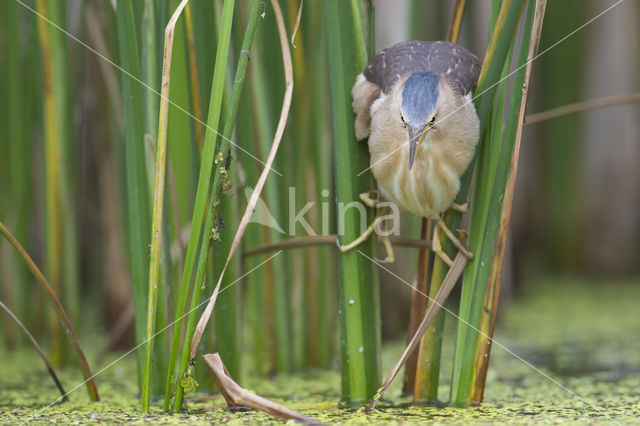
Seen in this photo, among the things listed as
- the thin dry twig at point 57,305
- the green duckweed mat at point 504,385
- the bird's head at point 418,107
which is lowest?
the green duckweed mat at point 504,385

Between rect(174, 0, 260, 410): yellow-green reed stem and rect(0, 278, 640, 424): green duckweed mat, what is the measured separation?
15 centimetres

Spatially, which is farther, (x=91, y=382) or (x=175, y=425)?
(x=91, y=382)

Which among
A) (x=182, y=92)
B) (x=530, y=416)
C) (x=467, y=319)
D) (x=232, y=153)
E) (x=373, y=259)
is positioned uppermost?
(x=182, y=92)

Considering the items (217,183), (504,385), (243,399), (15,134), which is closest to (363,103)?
(217,183)

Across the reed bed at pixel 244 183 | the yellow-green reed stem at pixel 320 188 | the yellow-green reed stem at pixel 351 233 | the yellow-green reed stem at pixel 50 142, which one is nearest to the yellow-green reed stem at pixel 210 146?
the reed bed at pixel 244 183

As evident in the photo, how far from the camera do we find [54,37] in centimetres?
199

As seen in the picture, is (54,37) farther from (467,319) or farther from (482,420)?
(482,420)

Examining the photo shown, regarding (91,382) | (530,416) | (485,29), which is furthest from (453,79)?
(485,29)

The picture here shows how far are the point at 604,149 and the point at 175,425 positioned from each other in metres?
2.52

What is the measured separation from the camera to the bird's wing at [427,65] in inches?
61.9

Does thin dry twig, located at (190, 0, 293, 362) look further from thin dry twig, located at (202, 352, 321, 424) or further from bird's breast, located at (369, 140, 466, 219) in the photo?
bird's breast, located at (369, 140, 466, 219)

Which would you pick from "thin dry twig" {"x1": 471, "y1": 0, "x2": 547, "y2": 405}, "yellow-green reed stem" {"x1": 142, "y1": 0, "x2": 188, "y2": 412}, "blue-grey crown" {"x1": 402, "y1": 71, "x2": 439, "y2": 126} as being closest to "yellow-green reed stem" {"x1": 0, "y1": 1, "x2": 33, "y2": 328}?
"yellow-green reed stem" {"x1": 142, "y1": 0, "x2": 188, "y2": 412}

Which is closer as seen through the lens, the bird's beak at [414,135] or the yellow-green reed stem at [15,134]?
the bird's beak at [414,135]

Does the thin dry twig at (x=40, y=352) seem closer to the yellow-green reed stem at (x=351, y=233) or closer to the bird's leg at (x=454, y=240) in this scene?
the yellow-green reed stem at (x=351, y=233)
